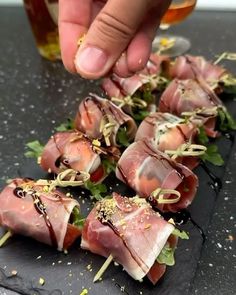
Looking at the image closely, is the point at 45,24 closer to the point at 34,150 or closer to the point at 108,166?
the point at 34,150

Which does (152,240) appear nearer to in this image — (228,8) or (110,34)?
(110,34)

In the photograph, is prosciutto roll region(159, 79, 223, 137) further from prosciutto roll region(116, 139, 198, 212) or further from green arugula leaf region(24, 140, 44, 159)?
green arugula leaf region(24, 140, 44, 159)

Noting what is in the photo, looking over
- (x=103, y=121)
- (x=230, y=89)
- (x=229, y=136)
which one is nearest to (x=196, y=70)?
(x=230, y=89)

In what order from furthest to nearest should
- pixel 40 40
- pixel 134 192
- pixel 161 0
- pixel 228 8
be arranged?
1. pixel 228 8
2. pixel 40 40
3. pixel 134 192
4. pixel 161 0

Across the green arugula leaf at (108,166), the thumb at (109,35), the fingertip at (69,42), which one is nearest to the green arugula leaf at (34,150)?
the green arugula leaf at (108,166)

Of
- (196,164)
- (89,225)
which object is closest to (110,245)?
(89,225)
